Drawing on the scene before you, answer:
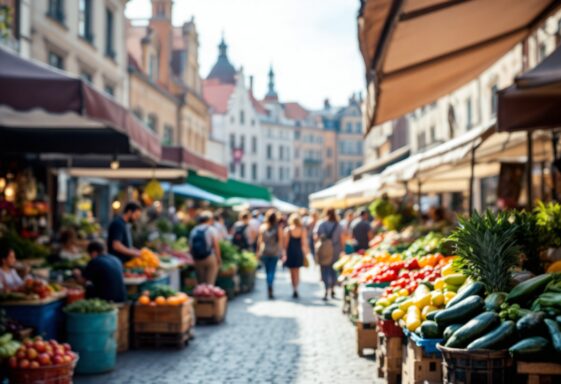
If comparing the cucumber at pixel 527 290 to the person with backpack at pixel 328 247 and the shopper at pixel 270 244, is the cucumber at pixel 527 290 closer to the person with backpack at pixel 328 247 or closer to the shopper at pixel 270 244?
the person with backpack at pixel 328 247

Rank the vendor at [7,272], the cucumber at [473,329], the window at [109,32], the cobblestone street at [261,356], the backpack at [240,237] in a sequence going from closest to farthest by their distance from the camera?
1. the cucumber at [473,329]
2. the cobblestone street at [261,356]
3. the vendor at [7,272]
4. the backpack at [240,237]
5. the window at [109,32]

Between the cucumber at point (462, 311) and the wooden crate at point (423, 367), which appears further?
the wooden crate at point (423, 367)

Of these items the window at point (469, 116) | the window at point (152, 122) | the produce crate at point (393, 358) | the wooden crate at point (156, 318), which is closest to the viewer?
the produce crate at point (393, 358)

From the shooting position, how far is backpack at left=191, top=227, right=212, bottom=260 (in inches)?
594

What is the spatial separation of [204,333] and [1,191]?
7245 millimetres

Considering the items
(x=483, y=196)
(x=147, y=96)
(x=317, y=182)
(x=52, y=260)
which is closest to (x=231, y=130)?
(x=317, y=182)

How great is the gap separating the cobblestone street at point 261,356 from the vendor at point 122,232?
5.46 feet

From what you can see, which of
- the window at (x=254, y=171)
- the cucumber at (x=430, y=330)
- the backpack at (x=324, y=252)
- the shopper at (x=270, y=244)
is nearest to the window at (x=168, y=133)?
the shopper at (x=270, y=244)

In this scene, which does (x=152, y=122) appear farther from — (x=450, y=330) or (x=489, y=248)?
(x=450, y=330)

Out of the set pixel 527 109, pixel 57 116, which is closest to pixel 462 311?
pixel 527 109

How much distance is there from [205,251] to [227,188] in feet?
40.2

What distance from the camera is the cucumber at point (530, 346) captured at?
4719 millimetres

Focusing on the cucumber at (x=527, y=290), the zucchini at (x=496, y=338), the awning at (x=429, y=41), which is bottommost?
the zucchini at (x=496, y=338)

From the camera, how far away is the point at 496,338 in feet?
16.2
